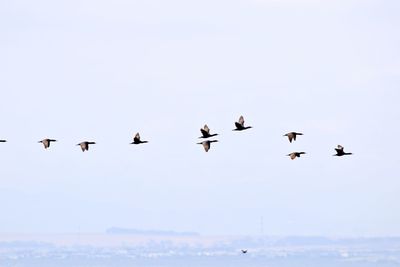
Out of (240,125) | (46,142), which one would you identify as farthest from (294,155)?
(46,142)

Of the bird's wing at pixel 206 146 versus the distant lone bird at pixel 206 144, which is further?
the distant lone bird at pixel 206 144

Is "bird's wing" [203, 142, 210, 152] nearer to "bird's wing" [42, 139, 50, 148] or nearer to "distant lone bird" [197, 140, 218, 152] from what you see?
"distant lone bird" [197, 140, 218, 152]

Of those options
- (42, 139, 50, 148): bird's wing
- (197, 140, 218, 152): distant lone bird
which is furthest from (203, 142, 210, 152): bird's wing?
(42, 139, 50, 148): bird's wing

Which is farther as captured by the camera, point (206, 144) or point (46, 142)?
point (46, 142)

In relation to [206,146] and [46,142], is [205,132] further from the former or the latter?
[46,142]

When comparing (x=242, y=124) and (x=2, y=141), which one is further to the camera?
(x=242, y=124)

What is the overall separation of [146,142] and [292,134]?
12.7 m

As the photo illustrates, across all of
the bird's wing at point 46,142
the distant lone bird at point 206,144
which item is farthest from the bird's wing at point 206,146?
the bird's wing at point 46,142

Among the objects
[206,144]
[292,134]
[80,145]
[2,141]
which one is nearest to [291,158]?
[292,134]

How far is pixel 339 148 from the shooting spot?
9744 cm

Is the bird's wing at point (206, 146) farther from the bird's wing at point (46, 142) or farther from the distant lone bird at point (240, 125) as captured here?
the bird's wing at point (46, 142)

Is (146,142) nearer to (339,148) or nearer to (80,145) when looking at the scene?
(80,145)

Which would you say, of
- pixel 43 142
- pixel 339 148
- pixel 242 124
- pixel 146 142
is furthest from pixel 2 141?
pixel 339 148

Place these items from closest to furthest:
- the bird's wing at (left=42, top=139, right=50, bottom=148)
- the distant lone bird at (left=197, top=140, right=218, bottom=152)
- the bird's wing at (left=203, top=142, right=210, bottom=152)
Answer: the bird's wing at (left=203, top=142, right=210, bottom=152) < the distant lone bird at (left=197, top=140, right=218, bottom=152) < the bird's wing at (left=42, top=139, right=50, bottom=148)
